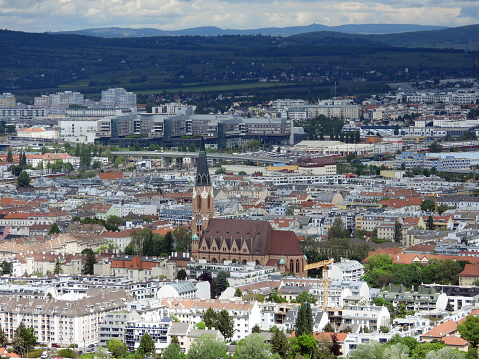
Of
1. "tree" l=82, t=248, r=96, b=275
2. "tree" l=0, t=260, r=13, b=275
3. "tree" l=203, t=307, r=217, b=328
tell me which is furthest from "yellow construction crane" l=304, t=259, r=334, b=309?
"tree" l=0, t=260, r=13, b=275

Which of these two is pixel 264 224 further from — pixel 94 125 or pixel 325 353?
pixel 94 125

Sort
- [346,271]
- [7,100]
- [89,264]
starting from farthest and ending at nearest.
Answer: [7,100]
[89,264]
[346,271]

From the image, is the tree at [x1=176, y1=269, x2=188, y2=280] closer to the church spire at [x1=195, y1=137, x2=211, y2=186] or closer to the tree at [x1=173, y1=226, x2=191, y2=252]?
the tree at [x1=173, y1=226, x2=191, y2=252]

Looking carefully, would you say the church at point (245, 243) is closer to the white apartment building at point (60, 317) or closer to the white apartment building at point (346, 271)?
the white apartment building at point (346, 271)

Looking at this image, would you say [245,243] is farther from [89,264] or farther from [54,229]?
[54,229]

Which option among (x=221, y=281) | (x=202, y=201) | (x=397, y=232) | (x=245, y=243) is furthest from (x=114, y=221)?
(x=221, y=281)

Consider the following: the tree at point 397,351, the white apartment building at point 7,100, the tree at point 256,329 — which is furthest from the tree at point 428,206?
the white apartment building at point 7,100
